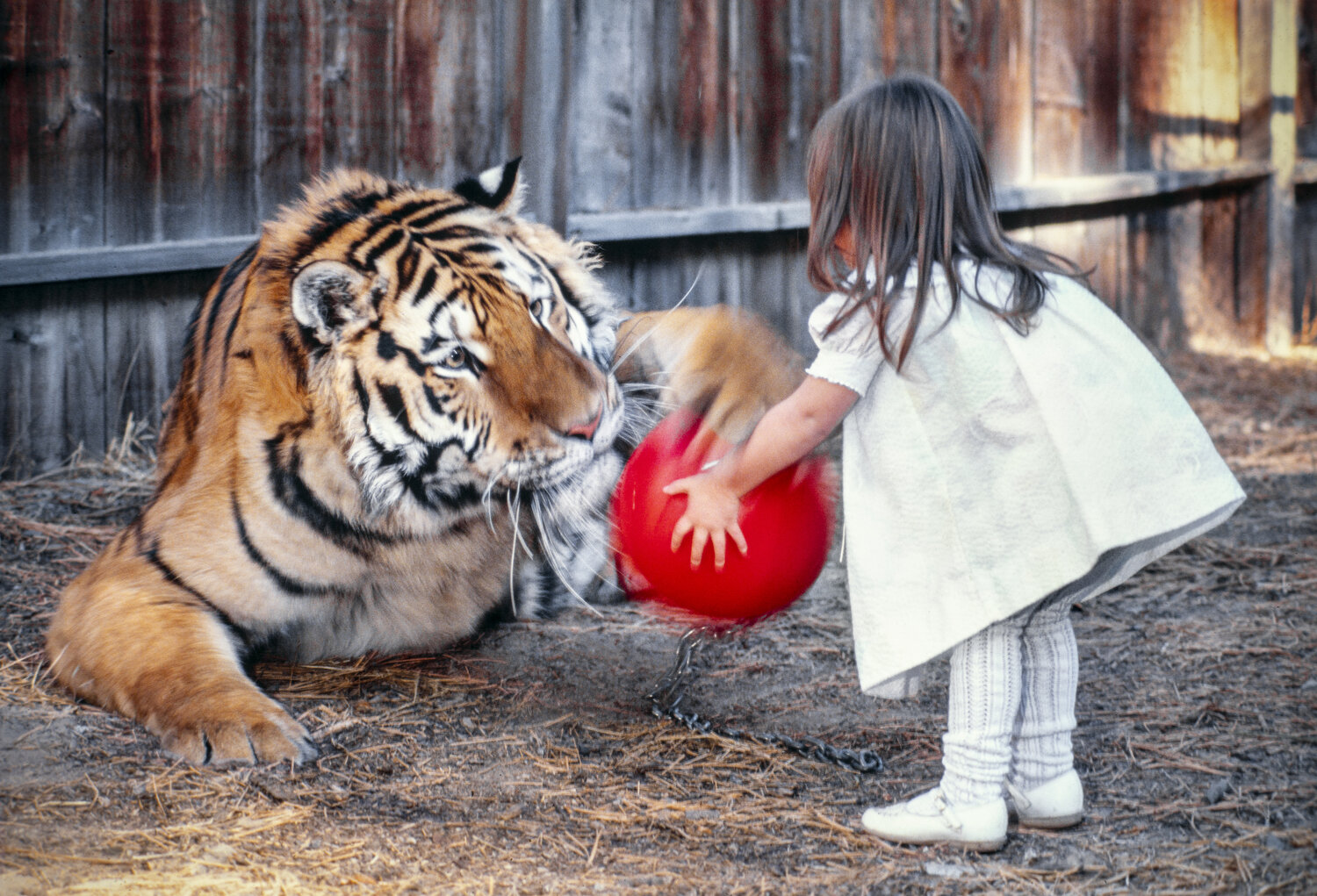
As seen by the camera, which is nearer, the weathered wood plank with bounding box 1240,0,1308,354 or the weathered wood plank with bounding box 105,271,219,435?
the weathered wood plank with bounding box 105,271,219,435

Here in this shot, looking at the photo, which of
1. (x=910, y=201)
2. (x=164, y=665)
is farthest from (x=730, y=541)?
(x=164, y=665)

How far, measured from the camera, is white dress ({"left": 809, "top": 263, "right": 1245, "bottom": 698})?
1.81m

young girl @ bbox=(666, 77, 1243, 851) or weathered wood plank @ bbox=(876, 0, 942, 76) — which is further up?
weathered wood plank @ bbox=(876, 0, 942, 76)

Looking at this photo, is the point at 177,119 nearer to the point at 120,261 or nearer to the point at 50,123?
the point at 50,123

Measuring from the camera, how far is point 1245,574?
3367 mm

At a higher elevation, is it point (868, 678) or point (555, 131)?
point (555, 131)

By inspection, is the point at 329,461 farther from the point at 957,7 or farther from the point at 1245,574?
the point at 957,7

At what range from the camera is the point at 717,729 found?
2.39 metres

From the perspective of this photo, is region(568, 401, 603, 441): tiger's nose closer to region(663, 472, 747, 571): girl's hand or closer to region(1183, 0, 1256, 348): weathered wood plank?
region(663, 472, 747, 571): girl's hand

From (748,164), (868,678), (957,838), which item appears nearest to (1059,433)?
(868,678)

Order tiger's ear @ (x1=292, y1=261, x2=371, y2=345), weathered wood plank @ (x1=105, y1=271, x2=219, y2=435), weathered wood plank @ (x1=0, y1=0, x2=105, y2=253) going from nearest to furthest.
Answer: tiger's ear @ (x1=292, y1=261, x2=371, y2=345), weathered wood plank @ (x1=0, y1=0, x2=105, y2=253), weathered wood plank @ (x1=105, y1=271, x2=219, y2=435)

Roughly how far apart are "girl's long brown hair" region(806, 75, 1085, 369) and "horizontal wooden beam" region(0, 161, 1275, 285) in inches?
103

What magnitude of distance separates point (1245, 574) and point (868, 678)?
198cm

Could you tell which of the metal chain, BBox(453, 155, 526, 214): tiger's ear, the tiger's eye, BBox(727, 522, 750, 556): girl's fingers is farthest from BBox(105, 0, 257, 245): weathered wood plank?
BBox(727, 522, 750, 556): girl's fingers
